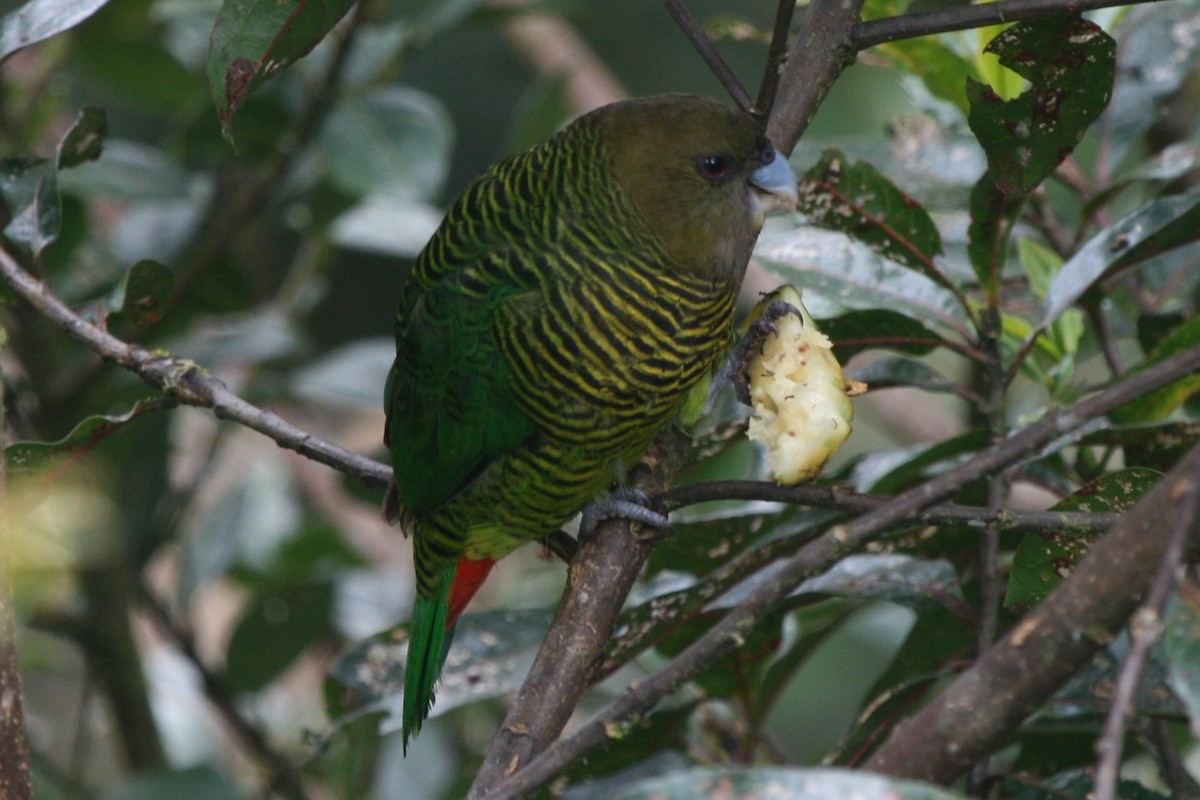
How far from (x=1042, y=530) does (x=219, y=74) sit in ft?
3.34

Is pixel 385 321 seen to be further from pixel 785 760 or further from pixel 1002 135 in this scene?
pixel 1002 135

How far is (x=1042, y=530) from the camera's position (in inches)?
52.3

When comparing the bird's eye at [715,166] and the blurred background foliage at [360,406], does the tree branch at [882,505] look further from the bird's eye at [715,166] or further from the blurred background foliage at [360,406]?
the bird's eye at [715,166]

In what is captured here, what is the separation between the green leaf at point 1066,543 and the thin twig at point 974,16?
48 cm

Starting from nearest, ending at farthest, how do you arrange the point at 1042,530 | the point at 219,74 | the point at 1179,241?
the point at 1042,530 → the point at 219,74 → the point at 1179,241

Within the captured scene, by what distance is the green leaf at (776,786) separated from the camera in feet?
2.84

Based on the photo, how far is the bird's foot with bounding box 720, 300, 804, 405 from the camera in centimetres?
184

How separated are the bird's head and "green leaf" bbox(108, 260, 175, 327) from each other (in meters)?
0.66

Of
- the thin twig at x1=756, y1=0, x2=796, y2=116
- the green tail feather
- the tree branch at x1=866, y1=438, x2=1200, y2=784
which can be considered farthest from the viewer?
the green tail feather

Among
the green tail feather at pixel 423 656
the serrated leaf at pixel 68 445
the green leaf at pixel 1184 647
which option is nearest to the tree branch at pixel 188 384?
the serrated leaf at pixel 68 445

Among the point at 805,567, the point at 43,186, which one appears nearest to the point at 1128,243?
the point at 805,567

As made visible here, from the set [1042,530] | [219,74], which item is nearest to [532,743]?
[1042,530]

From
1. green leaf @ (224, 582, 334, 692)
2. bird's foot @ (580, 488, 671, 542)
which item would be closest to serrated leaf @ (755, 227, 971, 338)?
bird's foot @ (580, 488, 671, 542)

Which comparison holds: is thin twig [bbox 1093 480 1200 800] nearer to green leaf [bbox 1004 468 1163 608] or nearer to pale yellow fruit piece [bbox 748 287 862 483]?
Answer: green leaf [bbox 1004 468 1163 608]
